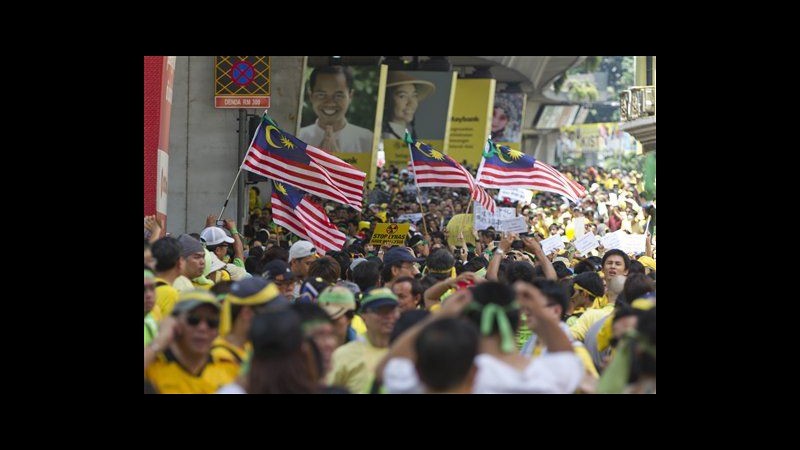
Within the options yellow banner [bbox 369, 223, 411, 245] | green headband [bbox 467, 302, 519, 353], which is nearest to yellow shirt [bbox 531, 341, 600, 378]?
green headband [bbox 467, 302, 519, 353]

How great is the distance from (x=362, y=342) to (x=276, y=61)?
19954 millimetres

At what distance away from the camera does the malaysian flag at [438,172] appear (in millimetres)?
18281

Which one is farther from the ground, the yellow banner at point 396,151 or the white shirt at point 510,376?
the yellow banner at point 396,151

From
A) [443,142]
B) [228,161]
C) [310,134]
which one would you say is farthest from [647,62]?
[228,161]

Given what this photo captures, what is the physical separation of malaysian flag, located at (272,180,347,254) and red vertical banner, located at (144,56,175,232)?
2.93 meters

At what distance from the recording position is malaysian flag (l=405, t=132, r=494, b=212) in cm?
1828

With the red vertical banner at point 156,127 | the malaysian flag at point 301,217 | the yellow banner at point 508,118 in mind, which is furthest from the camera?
the yellow banner at point 508,118

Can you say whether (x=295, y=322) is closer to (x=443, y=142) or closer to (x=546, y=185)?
(x=546, y=185)

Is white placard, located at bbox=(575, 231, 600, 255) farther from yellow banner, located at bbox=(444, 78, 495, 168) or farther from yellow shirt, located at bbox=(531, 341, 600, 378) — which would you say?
yellow banner, located at bbox=(444, 78, 495, 168)

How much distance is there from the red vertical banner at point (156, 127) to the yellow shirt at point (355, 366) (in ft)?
17.9

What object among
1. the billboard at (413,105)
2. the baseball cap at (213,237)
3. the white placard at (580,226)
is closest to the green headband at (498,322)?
the baseball cap at (213,237)

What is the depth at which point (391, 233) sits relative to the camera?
17578 millimetres

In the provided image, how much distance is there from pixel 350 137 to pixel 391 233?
42.9ft

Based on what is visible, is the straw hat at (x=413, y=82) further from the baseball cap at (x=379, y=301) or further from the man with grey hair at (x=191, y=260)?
the baseball cap at (x=379, y=301)
